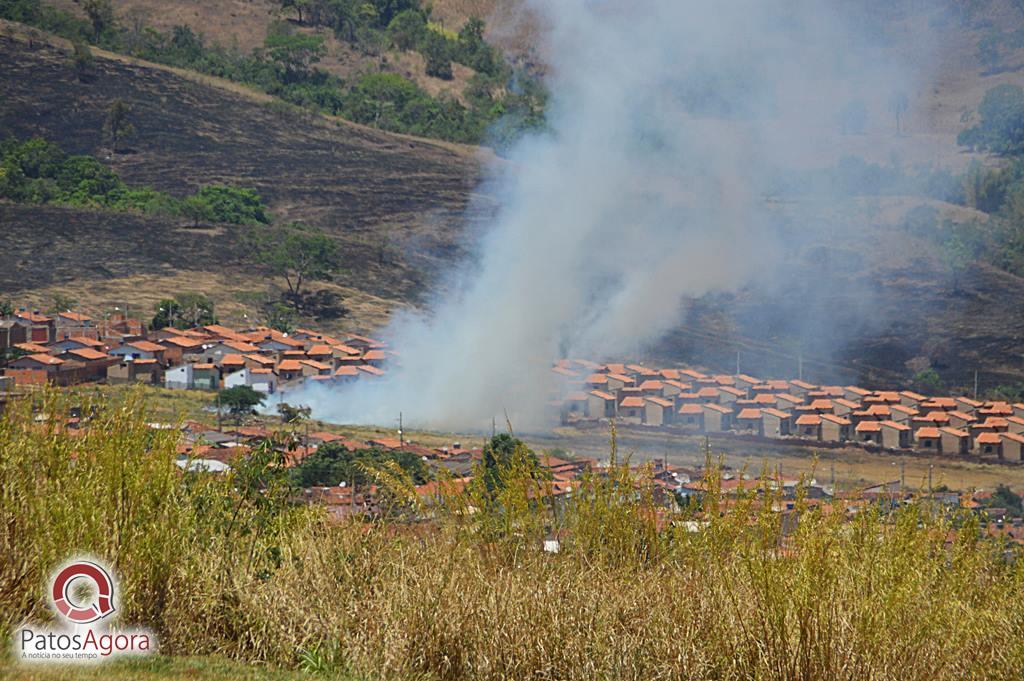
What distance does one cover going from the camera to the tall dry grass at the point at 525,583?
700 centimetres

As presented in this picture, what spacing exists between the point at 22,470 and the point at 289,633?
1747 mm

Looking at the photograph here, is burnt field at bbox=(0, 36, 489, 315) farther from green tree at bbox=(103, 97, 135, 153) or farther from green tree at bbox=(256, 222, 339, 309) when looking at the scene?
green tree at bbox=(256, 222, 339, 309)

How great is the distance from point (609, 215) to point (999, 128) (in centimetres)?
6696

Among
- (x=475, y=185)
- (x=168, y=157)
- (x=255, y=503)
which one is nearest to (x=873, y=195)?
(x=475, y=185)

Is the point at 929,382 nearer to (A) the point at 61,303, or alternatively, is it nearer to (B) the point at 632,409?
(B) the point at 632,409

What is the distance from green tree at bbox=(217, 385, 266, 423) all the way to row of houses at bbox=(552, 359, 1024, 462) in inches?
Result: 369

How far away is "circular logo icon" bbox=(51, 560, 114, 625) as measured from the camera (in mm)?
7234

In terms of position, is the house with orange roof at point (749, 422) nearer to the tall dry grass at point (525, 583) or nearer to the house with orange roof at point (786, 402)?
the house with orange roof at point (786, 402)

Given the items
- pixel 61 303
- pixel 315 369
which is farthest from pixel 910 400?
pixel 61 303

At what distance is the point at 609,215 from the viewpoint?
54.6 meters

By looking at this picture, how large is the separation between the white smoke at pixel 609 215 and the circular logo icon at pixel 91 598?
3256 centimetres

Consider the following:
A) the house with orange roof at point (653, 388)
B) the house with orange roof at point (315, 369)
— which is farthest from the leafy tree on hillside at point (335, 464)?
the house with orange roof at point (653, 388)

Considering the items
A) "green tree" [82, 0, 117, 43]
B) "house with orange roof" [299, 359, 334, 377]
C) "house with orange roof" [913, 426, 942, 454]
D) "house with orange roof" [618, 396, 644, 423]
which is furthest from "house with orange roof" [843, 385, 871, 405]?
"green tree" [82, 0, 117, 43]

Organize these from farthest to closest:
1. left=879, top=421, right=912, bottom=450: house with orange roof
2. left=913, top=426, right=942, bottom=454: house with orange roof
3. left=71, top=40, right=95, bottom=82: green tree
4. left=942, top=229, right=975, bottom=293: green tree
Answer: left=71, top=40, right=95, bottom=82: green tree < left=942, top=229, right=975, bottom=293: green tree < left=879, top=421, right=912, bottom=450: house with orange roof < left=913, top=426, right=942, bottom=454: house with orange roof
